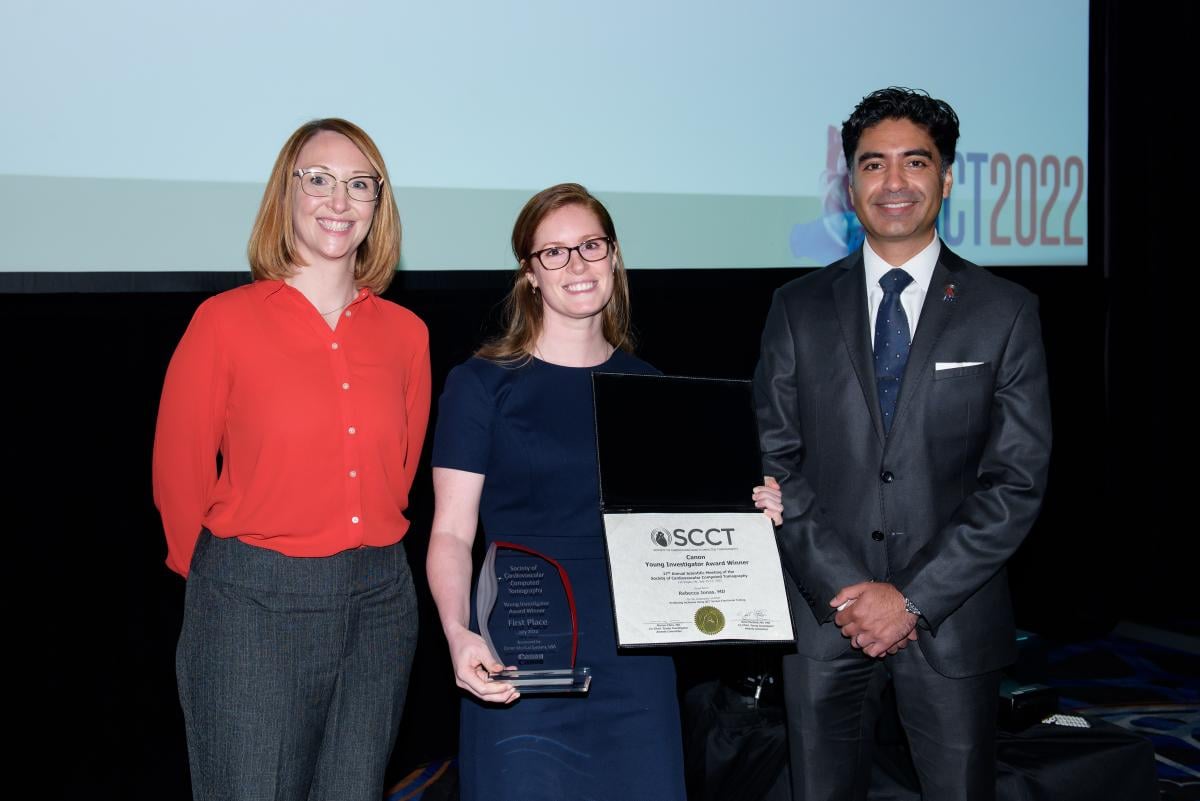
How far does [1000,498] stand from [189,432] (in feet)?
4.83

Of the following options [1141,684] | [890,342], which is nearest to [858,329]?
[890,342]

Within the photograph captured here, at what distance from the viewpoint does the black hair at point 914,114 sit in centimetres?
220

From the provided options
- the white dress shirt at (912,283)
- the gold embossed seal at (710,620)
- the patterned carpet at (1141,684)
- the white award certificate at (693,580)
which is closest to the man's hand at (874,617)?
the white award certificate at (693,580)

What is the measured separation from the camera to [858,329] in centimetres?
216

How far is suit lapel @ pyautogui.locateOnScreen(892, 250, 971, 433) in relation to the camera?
210cm

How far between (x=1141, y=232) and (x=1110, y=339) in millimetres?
509

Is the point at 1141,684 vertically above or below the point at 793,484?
below

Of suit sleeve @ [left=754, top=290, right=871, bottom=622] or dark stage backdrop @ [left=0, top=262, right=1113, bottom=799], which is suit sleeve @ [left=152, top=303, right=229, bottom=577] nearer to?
suit sleeve @ [left=754, top=290, right=871, bottom=622]

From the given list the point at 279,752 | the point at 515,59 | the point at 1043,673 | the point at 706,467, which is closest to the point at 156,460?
the point at 279,752

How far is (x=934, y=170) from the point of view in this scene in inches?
86.6

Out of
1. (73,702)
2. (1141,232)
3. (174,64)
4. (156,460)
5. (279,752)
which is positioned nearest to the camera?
(279,752)

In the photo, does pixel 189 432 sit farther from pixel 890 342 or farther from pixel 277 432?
pixel 890 342

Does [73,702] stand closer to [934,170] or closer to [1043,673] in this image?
[934,170]

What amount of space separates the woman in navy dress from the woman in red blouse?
0.46 feet
